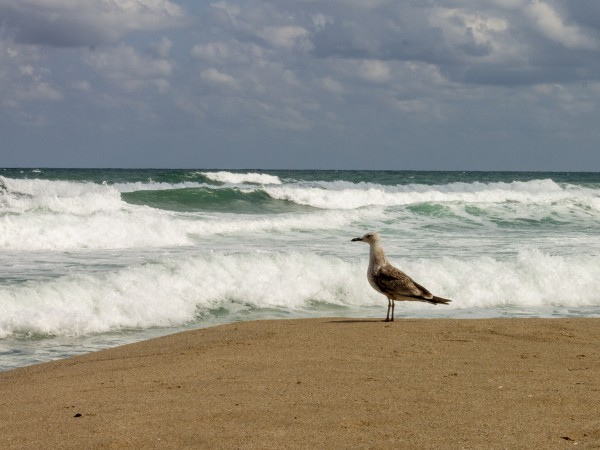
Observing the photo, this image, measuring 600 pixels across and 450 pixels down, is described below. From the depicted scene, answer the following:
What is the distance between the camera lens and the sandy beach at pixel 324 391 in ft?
15.0

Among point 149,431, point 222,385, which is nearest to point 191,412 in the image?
point 149,431

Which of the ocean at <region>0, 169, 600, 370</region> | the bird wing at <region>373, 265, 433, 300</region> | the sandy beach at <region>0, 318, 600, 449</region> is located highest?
the bird wing at <region>373, 265, 433, 300</region>

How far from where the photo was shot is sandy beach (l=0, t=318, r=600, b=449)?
4.58 metres

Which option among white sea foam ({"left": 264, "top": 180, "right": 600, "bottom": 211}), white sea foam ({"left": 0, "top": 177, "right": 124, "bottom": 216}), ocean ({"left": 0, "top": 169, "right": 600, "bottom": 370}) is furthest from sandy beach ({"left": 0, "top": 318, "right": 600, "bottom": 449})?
white sea foam ({"left": 264, "top": 180, "right": 600, "bottom": 211})

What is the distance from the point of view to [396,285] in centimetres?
859

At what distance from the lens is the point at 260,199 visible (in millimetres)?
39125

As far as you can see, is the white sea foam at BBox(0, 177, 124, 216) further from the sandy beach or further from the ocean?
the sandy beach

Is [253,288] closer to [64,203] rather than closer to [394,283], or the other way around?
[394,283]

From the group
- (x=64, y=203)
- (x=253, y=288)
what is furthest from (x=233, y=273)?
Result: (x=64, y=203)

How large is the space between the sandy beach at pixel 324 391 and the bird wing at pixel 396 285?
13.7 inches

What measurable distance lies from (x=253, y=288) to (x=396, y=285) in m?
4.67

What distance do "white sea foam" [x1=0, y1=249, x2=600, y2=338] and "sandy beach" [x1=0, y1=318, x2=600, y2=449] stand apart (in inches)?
97.9

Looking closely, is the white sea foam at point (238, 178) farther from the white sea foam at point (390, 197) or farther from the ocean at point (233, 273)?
the ocean at point (233, 273)

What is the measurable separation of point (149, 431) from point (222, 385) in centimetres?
123
